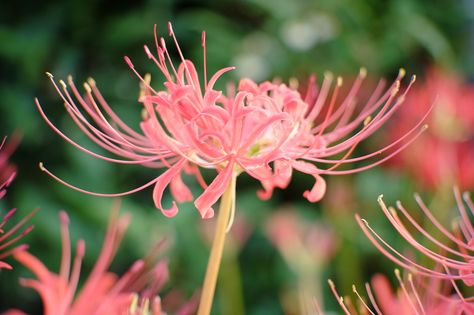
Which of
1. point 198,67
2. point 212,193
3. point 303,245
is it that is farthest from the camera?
point 198,67

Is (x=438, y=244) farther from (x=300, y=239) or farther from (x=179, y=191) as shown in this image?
(x=300, y=239)

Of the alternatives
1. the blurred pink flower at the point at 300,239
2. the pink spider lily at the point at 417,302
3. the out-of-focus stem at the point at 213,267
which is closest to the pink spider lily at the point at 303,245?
the blurred pink flower at the point at 300,239

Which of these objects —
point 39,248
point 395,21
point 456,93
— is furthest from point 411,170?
point 39,248

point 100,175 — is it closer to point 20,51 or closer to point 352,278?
point 20,51

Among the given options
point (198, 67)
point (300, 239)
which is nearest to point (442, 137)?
point (300, 239)

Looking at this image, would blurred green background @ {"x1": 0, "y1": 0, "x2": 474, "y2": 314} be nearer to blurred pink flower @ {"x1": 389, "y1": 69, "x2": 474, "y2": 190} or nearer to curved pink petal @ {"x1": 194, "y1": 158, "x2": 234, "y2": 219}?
blurred pink flower @ {"x1": 389, "y1": 69, "x2": 474, "y2": 190}

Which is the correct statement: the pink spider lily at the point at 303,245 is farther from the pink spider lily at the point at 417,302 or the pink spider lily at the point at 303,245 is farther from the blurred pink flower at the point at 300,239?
the pink spider lily at the point at 417,302
